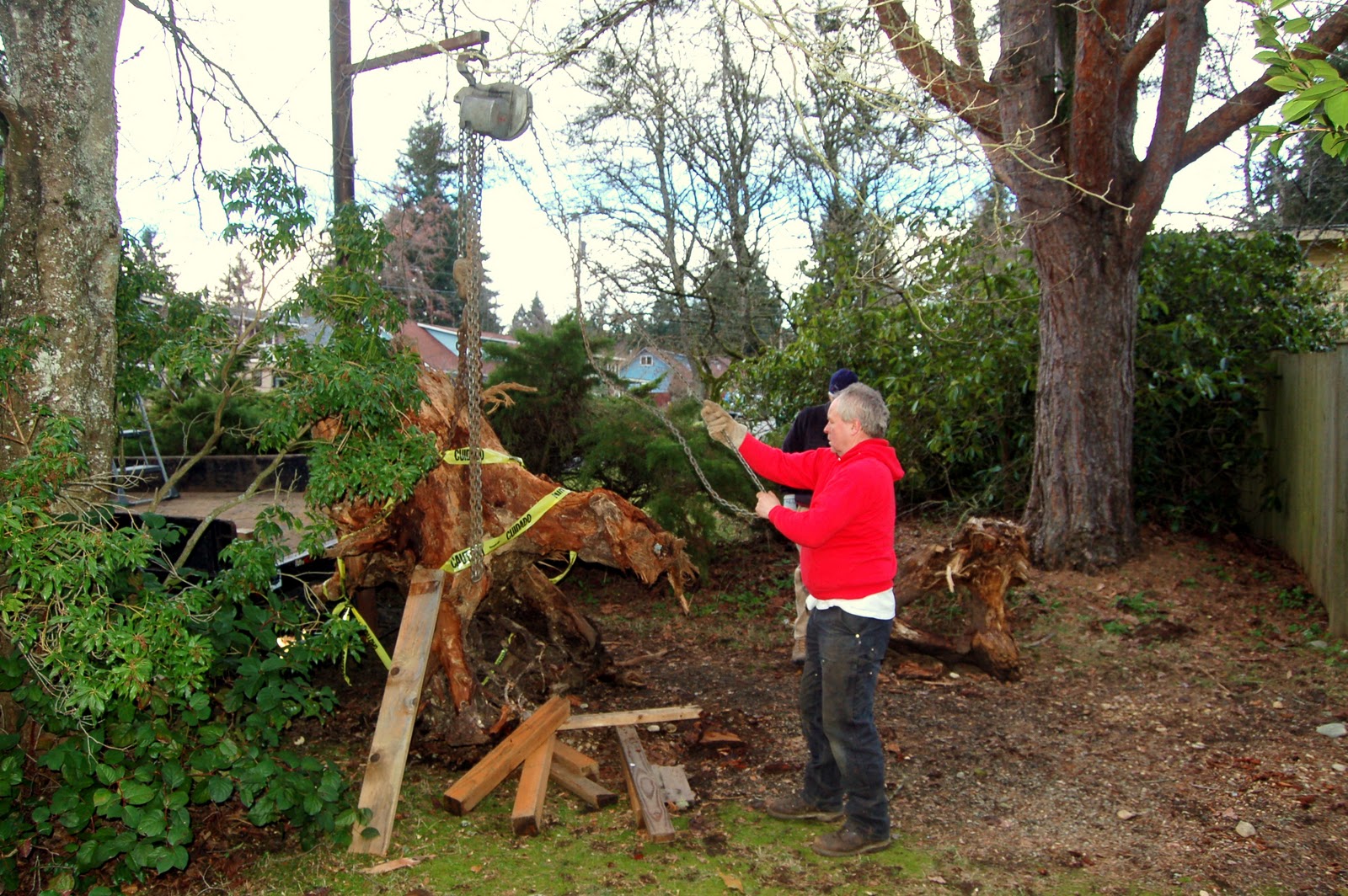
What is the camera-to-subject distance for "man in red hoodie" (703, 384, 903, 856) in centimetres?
383

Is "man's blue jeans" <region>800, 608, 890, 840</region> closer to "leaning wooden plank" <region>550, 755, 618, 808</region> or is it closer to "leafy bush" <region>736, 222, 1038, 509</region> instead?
"leaning wooden plank" <region>550, 755, 618, 808</region>

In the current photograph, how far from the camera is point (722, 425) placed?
4559 millimetres

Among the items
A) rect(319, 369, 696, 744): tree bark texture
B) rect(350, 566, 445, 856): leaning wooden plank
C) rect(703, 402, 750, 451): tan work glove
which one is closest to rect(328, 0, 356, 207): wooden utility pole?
rect(319, 369, 696, 744): tree bark texture

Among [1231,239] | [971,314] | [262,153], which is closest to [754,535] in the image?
[971,314]

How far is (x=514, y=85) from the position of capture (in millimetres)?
4262

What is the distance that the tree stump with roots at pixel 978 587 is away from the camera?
640 cm

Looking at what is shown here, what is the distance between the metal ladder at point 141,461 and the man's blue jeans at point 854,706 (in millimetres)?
2690

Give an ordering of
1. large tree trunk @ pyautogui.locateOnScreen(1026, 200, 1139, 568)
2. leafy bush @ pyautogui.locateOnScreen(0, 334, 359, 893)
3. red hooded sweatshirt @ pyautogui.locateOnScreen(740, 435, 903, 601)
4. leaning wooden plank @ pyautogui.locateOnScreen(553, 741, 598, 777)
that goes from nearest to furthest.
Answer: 1. leafy bush @ pyautogui.locateOnScreen(0, 334, 359, 893)
2. red hooded sweatshirt @ pyautogui.locateOnScreen(740, 435, 903, 601)
3. leaning wooden plank @ pyautogui.locateOnScreen(553, 741, 598, 777)
4. large tree trunk @ pyautogui.locateOnScreen(1026, 200, 1139, 568)

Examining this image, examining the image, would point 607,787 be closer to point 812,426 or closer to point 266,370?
point 266,370

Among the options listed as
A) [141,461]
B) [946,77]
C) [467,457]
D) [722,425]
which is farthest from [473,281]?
[141,461]

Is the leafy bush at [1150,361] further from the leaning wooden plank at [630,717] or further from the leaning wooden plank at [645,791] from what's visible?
the leaning wooden plank at [645,791]

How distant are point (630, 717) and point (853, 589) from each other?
1804mm

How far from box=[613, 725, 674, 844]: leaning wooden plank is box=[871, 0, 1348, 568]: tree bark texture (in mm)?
4507

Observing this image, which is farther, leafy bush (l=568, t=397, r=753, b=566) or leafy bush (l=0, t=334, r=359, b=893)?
leafy bush (l=568, t=397, r=753, b=566)
